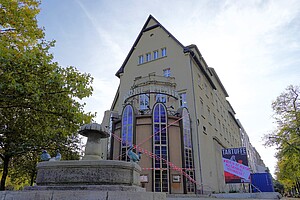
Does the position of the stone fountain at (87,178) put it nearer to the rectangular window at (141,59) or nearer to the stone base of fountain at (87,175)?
the stone base of fountain at (87,175)

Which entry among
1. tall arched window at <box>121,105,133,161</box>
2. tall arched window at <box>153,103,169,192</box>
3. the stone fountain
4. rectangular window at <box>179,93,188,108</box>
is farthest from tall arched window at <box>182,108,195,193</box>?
the stone fountain

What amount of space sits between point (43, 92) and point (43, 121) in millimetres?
2781

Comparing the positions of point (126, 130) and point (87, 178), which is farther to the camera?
point (126, 130)

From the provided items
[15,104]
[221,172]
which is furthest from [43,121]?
[221,172]

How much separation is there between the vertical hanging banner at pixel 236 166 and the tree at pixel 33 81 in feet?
34.0

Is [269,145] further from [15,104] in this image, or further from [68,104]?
[15,104]

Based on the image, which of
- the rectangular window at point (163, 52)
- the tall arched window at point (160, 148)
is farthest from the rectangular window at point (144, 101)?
the rectangular window at point (163, 52)

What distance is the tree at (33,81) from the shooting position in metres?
8.55

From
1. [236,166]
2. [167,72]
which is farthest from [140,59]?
[236,166]

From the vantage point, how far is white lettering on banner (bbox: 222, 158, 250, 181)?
14.9 meters

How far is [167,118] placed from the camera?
66.3 ft

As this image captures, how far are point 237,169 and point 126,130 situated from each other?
31.4 feet

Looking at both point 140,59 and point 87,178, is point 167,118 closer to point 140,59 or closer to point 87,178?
point 140,59

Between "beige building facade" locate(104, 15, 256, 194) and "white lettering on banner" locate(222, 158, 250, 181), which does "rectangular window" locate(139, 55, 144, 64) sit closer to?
"beige building facade" locate(104, 15, 256, 194)
